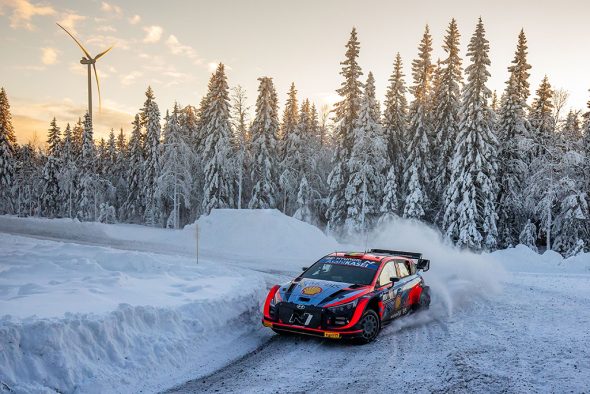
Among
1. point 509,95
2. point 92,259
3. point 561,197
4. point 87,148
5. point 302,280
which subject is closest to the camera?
point 302,280

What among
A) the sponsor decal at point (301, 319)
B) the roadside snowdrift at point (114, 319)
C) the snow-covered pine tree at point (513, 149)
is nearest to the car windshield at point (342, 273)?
the sponsor decal at point (301, 319)

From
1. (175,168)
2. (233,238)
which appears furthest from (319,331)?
(175,168)

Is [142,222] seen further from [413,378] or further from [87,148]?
[413,378]

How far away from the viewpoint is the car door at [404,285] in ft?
35.1

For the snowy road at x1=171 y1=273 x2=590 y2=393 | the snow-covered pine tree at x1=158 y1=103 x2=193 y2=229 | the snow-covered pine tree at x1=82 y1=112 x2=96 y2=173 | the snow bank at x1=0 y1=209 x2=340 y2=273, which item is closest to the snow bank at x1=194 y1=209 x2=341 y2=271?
the snow bank at x1=0 y1=209 x2=340 y2=273

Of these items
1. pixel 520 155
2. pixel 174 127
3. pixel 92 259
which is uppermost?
pixel 174 127

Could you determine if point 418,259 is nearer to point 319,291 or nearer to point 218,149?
point 319,291

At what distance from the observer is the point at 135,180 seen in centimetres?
6031

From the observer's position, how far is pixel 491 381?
684 centimetres

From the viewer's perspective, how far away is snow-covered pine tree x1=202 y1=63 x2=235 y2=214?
148 feet

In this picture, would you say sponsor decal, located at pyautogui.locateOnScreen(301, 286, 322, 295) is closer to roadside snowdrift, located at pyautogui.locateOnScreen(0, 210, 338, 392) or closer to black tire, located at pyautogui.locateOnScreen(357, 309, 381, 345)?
black tire, located at pyautogui.locateOnScreen(357, 309, 381, 345)

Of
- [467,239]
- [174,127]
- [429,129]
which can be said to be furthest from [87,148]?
[467,239]

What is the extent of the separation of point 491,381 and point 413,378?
3.50 feet

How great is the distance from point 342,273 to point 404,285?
1.68m
